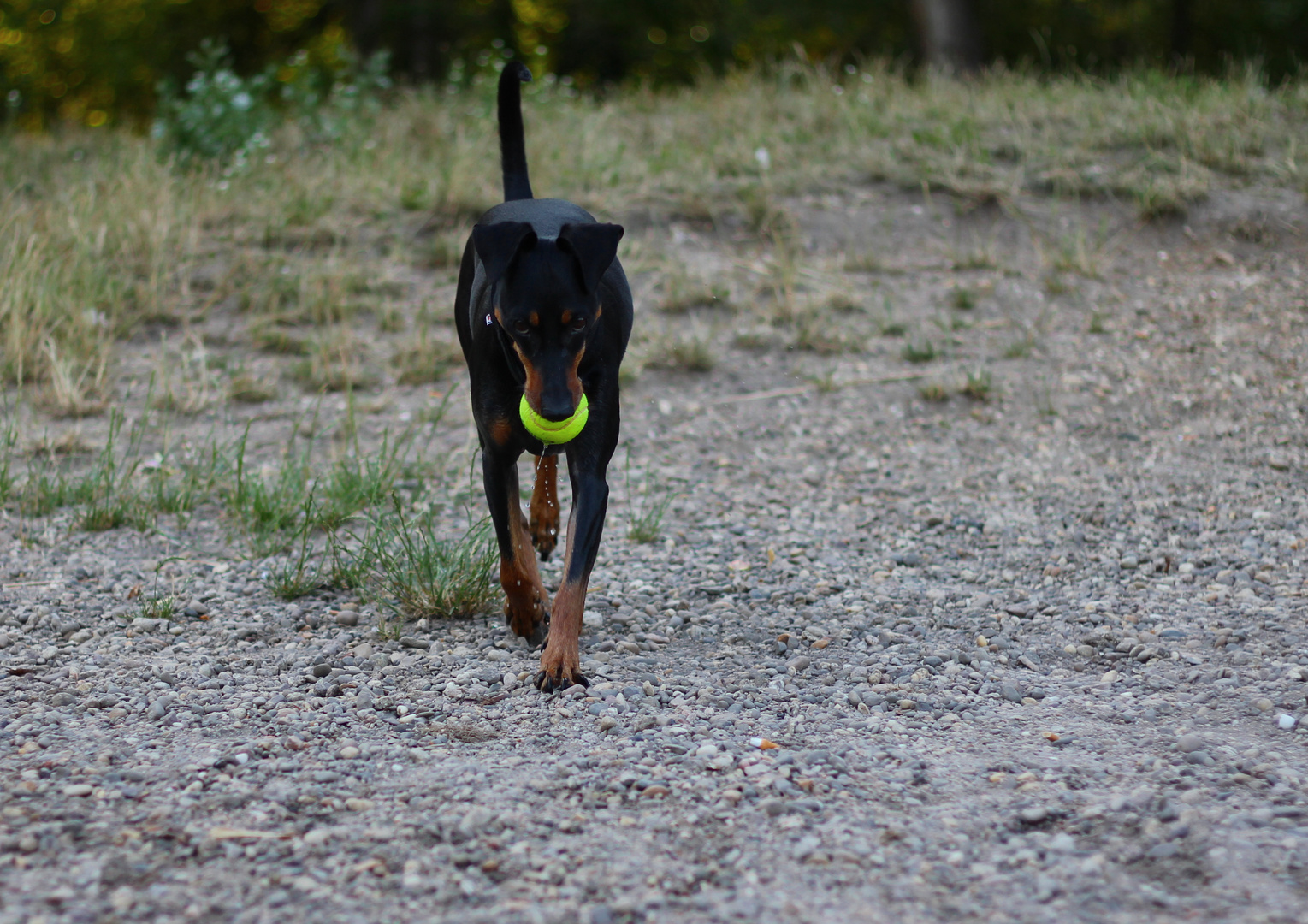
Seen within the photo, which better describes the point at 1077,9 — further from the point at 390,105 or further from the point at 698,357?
the point at 698,357

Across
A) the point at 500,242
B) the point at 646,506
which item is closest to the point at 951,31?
the point at 646,506

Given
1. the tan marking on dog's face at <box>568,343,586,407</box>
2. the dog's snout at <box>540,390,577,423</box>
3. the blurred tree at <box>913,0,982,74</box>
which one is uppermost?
the blurred tree at <box>913,0,982,74</box>

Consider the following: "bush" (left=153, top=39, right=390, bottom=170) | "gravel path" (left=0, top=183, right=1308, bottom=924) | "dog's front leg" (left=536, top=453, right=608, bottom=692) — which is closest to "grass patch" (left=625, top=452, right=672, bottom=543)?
"gravel path" (left=0, top=183, right=1308, bottom=924)

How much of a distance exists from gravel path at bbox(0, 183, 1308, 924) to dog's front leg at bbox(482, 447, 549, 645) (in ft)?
0.45

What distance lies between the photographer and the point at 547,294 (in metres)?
3.29

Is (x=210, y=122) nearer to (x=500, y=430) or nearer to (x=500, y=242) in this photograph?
(x=500, y=430)

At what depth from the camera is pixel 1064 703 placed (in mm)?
3404

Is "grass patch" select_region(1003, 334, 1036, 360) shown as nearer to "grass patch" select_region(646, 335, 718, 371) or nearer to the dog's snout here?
"grass patch" select_region(646, 335, 718, 371)

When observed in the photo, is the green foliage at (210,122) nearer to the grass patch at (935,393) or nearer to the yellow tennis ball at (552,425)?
the grass patch at (935,393)

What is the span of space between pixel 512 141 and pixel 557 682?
2212 mm

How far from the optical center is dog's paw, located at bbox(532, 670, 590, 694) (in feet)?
11.3

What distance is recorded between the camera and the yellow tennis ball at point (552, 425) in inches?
134

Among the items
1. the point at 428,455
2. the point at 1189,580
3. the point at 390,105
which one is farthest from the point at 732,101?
the point at 1189,580

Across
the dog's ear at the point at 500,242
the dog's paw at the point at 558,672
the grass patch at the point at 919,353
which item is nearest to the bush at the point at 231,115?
the grass patch at the point at 919,353
